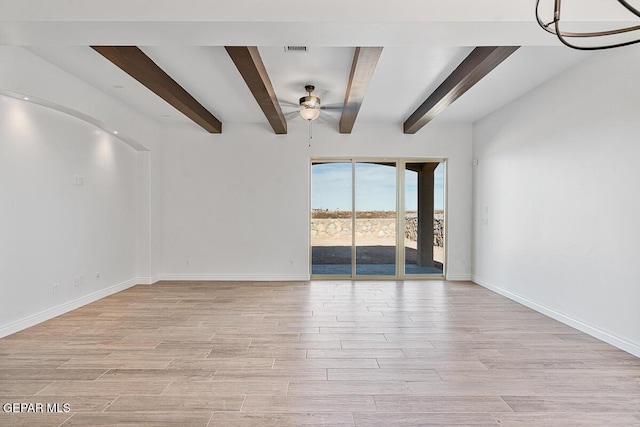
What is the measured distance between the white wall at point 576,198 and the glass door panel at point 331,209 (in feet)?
8.12

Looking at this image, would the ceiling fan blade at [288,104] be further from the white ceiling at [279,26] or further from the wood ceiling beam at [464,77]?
the wood ceiling beam at [464,77]

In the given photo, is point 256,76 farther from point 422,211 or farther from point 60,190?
point 422,211

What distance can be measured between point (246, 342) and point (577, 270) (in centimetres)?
354

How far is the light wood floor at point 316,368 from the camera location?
7.18 feet

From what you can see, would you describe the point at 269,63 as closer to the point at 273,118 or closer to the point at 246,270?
the point at 273,118

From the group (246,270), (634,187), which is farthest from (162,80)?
(634,187)

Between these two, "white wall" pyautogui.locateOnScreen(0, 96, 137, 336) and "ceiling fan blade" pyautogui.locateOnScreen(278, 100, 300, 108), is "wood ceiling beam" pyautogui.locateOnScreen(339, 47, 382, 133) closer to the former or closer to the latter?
"ceiling fan blade" pyautogui.locateOnScreen(278, 100, 300, 108)

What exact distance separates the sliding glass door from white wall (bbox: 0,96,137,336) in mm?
3255

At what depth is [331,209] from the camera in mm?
6535

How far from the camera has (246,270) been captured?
6363 mm

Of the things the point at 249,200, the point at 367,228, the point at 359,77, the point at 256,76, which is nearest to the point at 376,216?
the point at 367,228

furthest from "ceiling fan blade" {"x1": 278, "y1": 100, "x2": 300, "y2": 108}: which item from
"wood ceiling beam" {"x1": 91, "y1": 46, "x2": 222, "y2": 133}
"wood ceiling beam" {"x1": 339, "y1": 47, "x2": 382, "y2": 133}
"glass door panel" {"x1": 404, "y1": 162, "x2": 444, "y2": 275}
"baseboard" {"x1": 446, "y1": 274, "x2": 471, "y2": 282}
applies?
"baseboard" {"x1": 446, "y1": 274, "x2": 471, "y2": 282}

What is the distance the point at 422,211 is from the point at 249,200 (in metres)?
3.20

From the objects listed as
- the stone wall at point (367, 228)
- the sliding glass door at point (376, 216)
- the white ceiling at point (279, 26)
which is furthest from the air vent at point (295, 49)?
the stone wall at point (367, 228)
